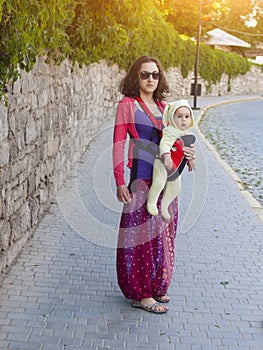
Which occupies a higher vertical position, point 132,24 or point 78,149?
point 132,24

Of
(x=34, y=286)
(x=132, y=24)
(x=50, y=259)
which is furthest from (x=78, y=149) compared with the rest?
(x=34, y=286)

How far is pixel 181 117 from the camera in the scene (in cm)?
383

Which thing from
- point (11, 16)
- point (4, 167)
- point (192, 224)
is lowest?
point (192, 224)

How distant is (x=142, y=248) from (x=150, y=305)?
1.42ft

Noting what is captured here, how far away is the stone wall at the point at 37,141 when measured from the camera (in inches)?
184

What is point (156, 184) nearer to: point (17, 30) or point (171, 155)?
point (171, 155)

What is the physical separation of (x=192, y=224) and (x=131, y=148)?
2.65m

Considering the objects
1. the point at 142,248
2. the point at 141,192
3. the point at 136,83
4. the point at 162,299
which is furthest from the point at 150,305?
the point at 136,83

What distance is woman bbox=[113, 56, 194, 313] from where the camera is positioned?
400 cm

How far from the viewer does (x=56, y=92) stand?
7.28 m

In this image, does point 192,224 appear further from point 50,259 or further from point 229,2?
point 229,2

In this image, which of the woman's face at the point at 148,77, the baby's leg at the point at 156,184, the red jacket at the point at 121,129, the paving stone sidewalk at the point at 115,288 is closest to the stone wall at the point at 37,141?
the paving stone sidewalk at the point at 115,288

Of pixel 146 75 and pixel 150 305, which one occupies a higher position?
pixel 146 75

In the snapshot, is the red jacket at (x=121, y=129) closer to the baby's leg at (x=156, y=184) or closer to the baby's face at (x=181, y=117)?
the baby's leg at (x=156, y=184)
